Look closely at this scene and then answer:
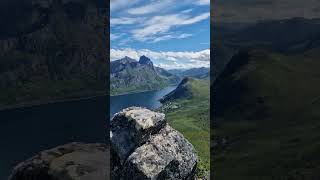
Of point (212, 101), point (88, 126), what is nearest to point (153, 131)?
point (88, 126)

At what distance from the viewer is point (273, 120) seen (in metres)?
10.7

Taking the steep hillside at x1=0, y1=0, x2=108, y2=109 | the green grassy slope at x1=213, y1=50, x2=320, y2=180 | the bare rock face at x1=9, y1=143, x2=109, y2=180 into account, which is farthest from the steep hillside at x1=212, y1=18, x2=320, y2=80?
the bare rock face at x1=9, y1=143, x2=109, y2=180

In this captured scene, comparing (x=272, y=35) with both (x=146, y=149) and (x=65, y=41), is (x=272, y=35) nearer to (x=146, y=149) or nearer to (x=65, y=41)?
(x=65, y=41)

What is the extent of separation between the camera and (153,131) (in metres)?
16.8

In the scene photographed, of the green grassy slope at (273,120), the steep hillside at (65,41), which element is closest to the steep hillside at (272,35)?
the green grassy slope at (273,120)

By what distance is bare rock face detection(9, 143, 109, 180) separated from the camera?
1185cm

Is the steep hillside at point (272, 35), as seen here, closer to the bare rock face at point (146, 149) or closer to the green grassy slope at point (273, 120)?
the green grassy slope at point (273, 120)

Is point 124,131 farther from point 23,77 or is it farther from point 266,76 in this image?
point 266,76

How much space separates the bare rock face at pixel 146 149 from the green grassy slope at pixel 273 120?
17.1 ft

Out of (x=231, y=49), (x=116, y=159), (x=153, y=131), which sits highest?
(x=231, y=49)

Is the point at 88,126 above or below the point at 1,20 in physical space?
below

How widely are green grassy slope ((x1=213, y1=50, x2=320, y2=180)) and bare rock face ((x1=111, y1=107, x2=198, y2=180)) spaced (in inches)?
206

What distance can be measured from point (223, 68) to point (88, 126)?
171 inches

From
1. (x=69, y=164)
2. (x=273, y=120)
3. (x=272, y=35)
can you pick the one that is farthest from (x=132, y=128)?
(x=272, y=35)
